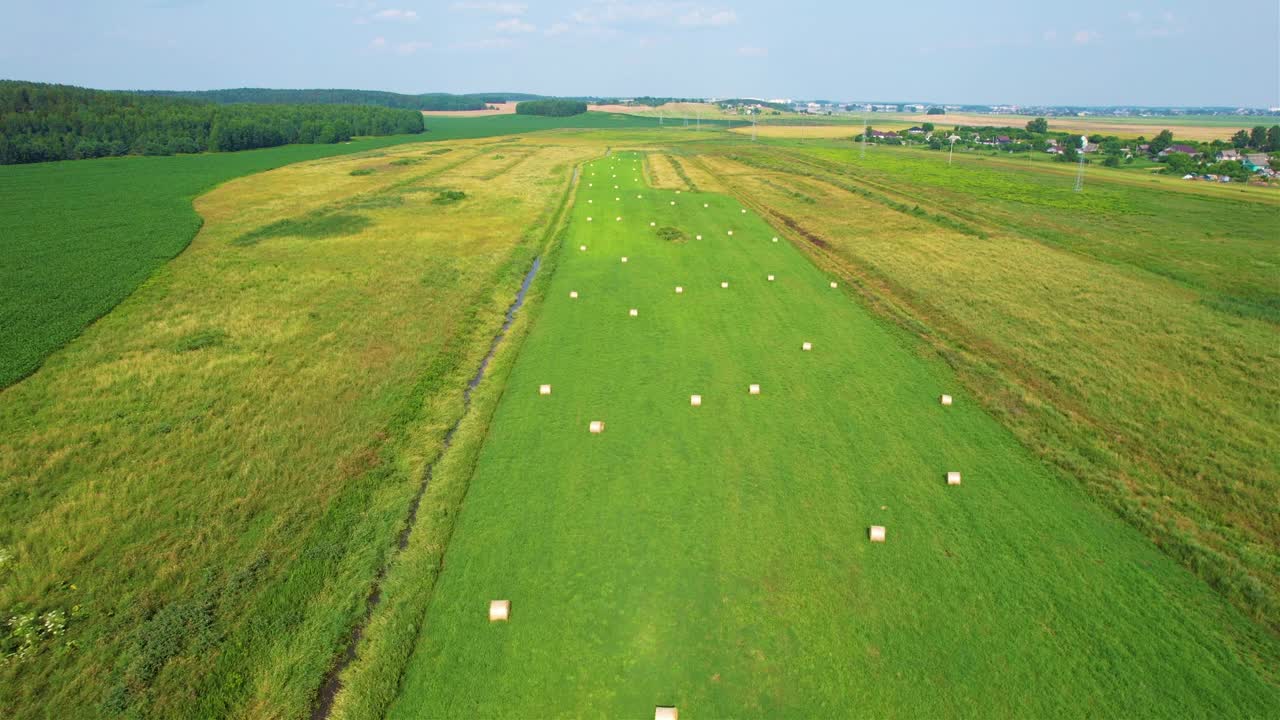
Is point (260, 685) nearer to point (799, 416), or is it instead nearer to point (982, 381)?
point (799, 416)

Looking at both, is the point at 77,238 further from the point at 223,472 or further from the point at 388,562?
the point at 388,562

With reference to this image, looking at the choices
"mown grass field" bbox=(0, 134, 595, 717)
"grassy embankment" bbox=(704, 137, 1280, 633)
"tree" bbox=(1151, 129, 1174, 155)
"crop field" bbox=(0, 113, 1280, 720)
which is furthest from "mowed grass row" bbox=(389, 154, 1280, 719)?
"tree" bbox=(1151, 129, 1174, 155)

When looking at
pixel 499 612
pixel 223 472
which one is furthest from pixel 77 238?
pixel 499 612

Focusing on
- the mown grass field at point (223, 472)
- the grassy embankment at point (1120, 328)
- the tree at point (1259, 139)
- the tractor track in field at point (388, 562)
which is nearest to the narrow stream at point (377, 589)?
the tractor track in field at point (388, 562)

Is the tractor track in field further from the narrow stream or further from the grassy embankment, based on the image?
the grassy embankment

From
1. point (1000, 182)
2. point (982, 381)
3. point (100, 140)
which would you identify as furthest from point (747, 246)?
point (100, 140)

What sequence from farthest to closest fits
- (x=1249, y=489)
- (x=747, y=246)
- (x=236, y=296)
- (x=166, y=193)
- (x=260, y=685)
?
(x=166, y=193), (x=747, y=246), (x=236, y=296), (x=1249, y=489), (x=260, y=685)

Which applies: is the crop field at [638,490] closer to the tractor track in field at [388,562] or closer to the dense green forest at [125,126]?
the tractor track in field at [388,562]
